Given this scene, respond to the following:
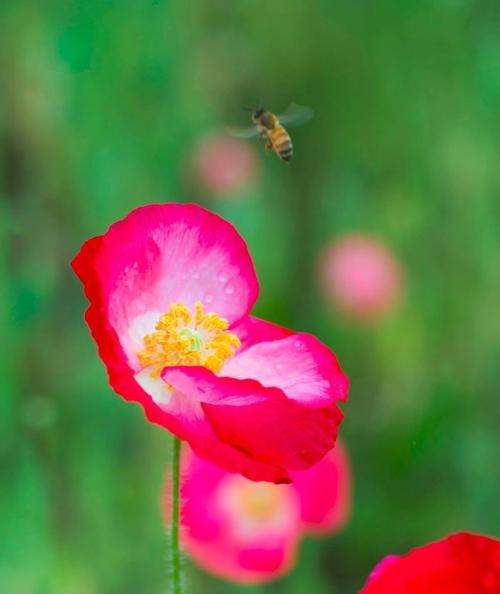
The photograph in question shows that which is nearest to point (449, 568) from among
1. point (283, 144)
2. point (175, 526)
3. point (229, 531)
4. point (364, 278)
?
→ point (175, 526)

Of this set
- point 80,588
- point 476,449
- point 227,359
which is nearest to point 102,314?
point 227,359

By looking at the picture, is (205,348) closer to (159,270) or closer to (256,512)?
(159,270)

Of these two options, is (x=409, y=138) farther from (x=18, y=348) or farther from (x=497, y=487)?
(x=18, y=348)

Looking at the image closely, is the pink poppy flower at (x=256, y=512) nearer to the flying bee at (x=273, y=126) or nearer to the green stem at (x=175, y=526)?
the flying bee at (x=273, y=126)

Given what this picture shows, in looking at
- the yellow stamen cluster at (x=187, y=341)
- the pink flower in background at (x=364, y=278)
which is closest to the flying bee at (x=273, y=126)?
the yellow stamen cluster at (x=187, y=341)


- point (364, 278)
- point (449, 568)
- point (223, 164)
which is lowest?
point (364, 278)

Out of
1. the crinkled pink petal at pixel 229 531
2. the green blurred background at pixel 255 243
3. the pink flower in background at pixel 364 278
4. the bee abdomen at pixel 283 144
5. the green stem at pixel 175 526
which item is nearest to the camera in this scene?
the green stem at pixel 175 526
